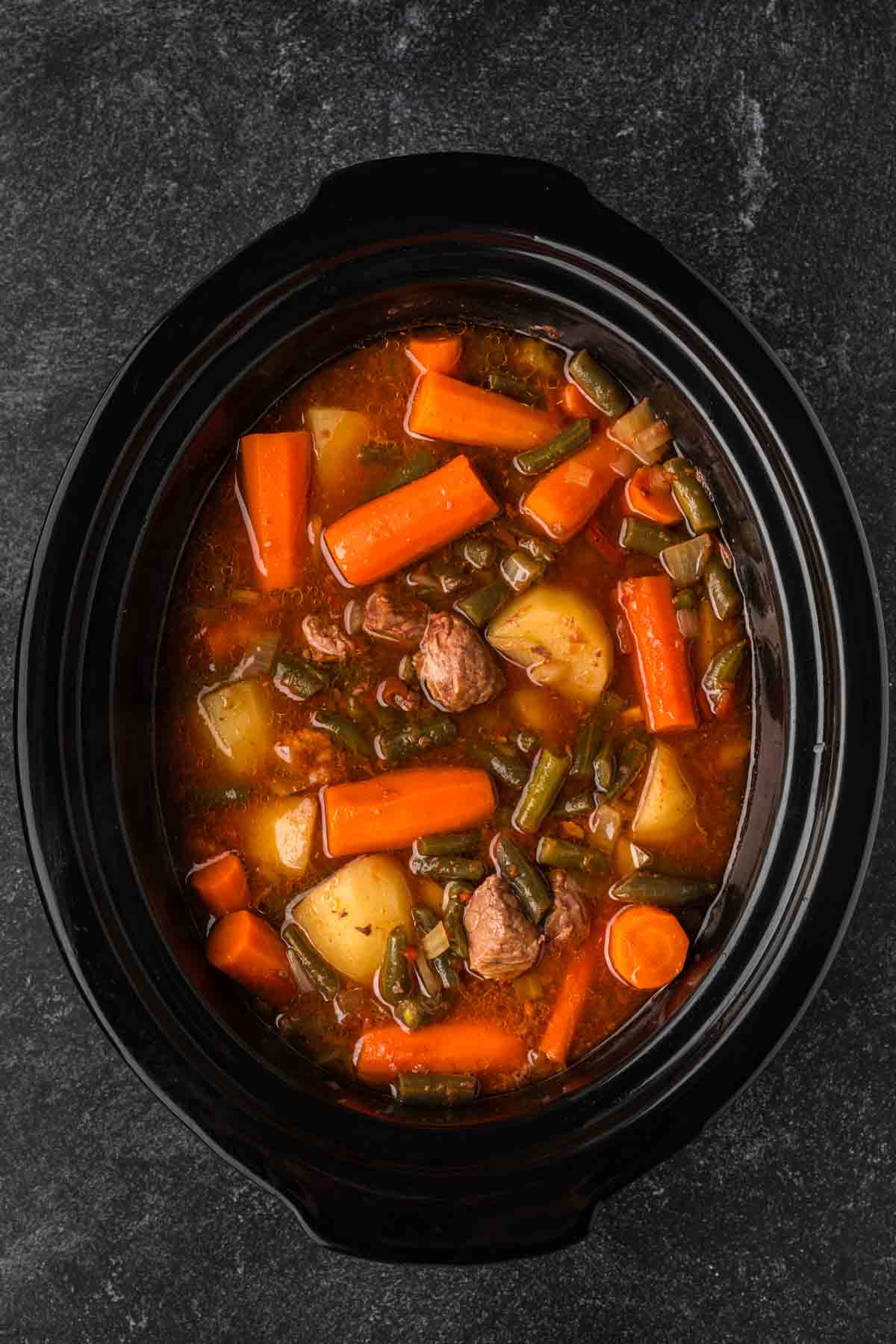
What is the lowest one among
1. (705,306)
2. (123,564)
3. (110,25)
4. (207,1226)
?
(207,1226)

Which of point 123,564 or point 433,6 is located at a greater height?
point 433,6

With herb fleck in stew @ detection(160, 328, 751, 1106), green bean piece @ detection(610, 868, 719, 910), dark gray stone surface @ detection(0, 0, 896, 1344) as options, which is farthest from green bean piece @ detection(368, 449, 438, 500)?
green bean piece @ detection(610, 868, 719, 910)

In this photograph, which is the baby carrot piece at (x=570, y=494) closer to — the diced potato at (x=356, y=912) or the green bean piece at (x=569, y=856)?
the green bean piece at (x=569, y=856)

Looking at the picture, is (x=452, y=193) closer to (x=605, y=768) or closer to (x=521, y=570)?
(x=521, y=570)

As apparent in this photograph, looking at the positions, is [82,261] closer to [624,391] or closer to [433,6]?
[433,6]

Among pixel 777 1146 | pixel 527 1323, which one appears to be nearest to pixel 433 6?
pixel 777 1146

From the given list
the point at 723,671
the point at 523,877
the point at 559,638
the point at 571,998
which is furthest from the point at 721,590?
the point at 571,998
